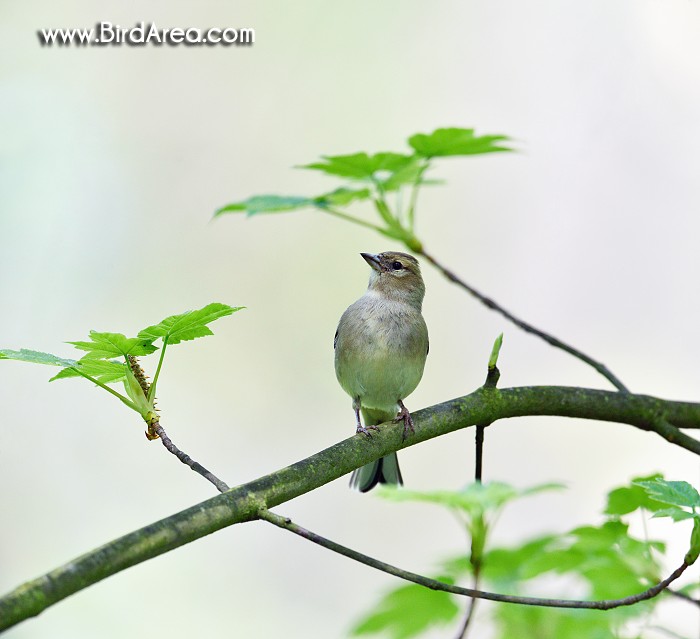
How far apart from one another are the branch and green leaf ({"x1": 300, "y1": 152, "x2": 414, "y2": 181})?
2.93 ft

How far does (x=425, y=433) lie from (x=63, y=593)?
1.50 m

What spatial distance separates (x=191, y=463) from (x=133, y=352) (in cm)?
39

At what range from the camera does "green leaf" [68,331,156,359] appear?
2.72 m

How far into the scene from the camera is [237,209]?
247cm

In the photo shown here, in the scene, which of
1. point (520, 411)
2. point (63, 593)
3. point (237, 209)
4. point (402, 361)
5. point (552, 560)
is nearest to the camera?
point (63, 593)

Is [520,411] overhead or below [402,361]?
below

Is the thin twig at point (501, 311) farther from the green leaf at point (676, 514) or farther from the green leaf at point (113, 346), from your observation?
the green leaf at point (113, 346)

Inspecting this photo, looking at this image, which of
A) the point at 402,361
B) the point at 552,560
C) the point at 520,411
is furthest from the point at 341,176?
the point at 402,361

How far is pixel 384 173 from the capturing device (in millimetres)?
2633

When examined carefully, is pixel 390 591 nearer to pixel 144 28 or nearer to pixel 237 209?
pixel 237 209

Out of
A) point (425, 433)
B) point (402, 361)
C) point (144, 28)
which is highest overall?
point (144, 28)

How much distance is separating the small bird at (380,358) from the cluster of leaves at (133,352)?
7.24ft

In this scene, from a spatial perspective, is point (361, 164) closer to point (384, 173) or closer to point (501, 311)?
point (384, 173)

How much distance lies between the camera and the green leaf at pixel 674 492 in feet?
7.89
